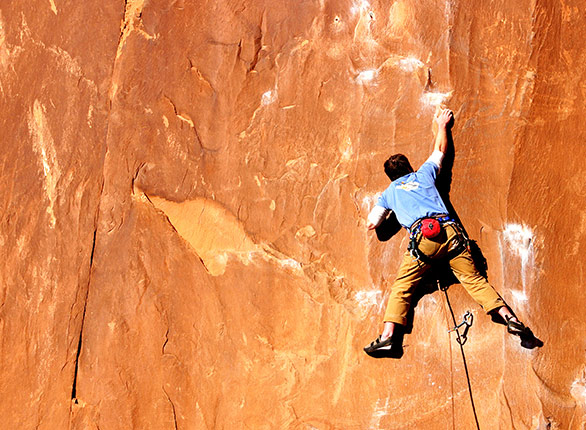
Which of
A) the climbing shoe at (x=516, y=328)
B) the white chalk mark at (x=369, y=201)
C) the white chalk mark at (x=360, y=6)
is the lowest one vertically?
the climbing shoe at (x=516, y=328)

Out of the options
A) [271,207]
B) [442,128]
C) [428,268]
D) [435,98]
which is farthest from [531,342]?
[271,207]

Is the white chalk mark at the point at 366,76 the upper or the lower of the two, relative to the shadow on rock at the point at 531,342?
upper

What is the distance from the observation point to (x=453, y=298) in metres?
3.83

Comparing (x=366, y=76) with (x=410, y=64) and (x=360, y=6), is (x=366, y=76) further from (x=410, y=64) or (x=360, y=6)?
(x=360, y=6)

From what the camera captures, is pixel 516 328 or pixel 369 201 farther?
pixel 369 201

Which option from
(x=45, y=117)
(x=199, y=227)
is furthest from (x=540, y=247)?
(x=45, y=117)

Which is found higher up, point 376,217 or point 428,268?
point 376,217

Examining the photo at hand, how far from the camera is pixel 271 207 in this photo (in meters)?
4.03

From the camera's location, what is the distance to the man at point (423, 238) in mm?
3596

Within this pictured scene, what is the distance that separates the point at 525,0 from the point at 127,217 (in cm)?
300

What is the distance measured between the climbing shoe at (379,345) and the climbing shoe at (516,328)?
706mm

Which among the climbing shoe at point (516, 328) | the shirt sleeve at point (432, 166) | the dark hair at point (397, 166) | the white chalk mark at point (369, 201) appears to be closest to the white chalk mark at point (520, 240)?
the climbing shoe at point (516, 328)

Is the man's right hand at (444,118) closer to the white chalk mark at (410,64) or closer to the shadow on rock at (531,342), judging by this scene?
the white chalk mark at (410,64)

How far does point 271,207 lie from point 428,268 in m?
1.10
